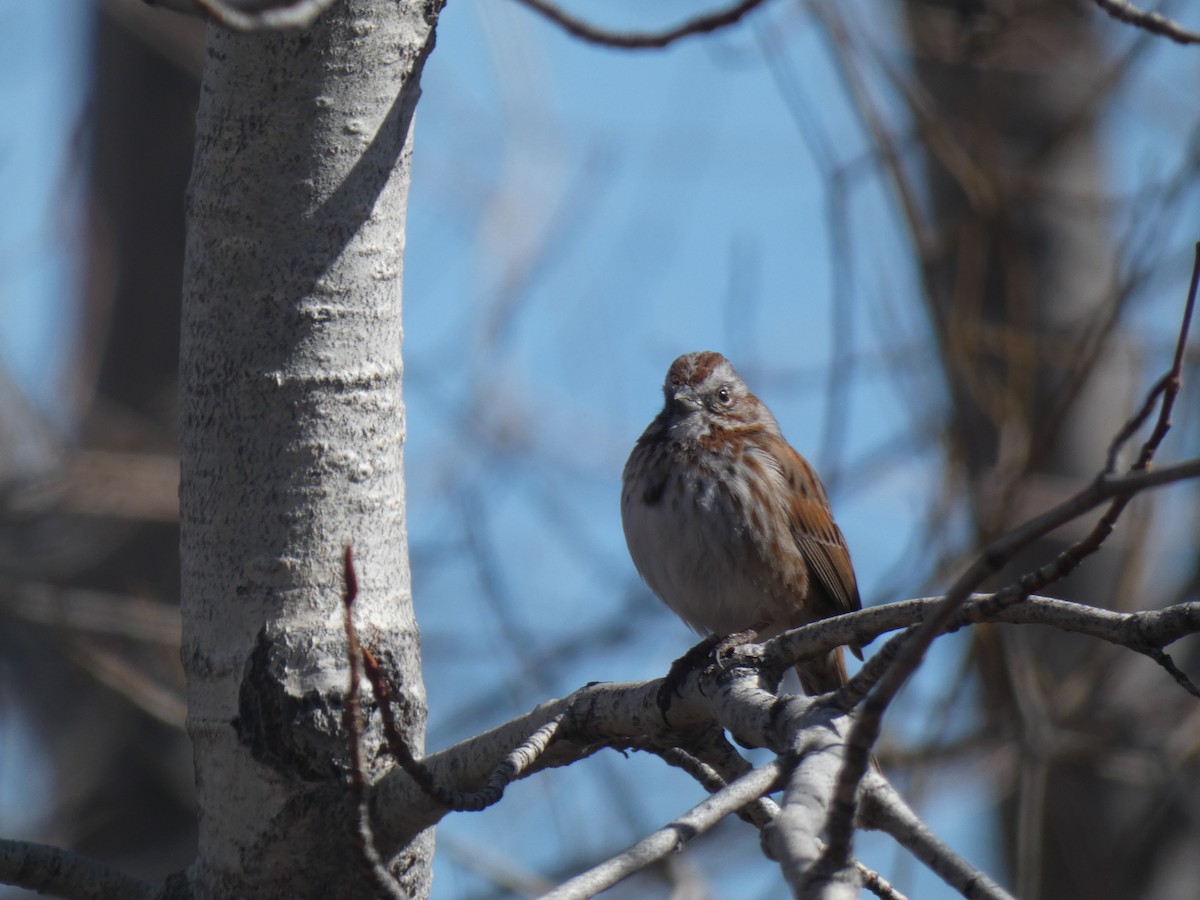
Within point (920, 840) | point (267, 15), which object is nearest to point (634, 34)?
point (267, 15)

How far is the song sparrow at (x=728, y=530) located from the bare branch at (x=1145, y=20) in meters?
1.91

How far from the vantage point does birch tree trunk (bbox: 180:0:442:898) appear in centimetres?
246

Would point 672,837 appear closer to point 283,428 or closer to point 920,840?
point 920,840

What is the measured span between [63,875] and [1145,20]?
2.51m

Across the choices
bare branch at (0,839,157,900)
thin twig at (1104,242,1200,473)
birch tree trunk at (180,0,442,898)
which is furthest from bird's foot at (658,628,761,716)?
bare branch at (0,839,157,900)

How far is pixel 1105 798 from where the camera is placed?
648 cm

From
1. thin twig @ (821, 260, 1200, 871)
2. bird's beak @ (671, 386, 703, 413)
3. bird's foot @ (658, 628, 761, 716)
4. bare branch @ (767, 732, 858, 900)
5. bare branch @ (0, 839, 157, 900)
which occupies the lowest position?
bare branch @ (0, 839, 157, 900)

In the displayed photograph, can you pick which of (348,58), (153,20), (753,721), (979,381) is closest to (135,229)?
(153,20)

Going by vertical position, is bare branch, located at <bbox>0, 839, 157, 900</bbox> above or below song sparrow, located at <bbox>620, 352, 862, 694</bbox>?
below

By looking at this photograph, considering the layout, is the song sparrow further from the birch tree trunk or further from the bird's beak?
the birch tree trunk

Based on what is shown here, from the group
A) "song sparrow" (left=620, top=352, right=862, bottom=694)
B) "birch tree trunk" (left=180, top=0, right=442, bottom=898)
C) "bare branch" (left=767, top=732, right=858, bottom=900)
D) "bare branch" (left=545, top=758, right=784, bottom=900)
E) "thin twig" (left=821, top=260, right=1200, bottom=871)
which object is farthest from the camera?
"song sparrow" (left=620, top=352, right=862, bottom=694)

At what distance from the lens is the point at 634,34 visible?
2.61 meters

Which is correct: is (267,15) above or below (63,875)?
above

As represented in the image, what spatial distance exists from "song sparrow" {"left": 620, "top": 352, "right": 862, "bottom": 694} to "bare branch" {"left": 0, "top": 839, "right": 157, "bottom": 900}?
1972 mm
